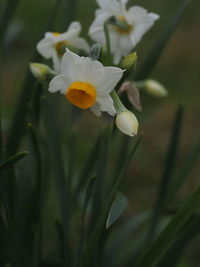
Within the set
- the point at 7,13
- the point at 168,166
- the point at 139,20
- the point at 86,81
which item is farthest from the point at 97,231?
the point at 7,13

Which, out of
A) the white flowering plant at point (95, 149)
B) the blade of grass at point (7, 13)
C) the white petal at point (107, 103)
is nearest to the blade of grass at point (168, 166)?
the white flowering plant at point (95, 149)

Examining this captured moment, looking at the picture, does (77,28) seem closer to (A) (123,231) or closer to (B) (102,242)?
(B) (102,242)

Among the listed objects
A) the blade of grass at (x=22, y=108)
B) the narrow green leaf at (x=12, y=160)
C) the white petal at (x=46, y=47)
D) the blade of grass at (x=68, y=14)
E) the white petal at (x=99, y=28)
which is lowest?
the blade of grass at (x=22, y=108)

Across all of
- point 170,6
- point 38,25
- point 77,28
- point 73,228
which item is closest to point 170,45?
point 170,6

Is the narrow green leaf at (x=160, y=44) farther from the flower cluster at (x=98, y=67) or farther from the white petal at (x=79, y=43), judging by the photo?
the white petal at (x=79, y=43)

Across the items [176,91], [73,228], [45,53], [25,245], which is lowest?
[73,228]

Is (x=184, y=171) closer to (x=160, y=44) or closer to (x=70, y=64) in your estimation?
(x=160, y=44)
